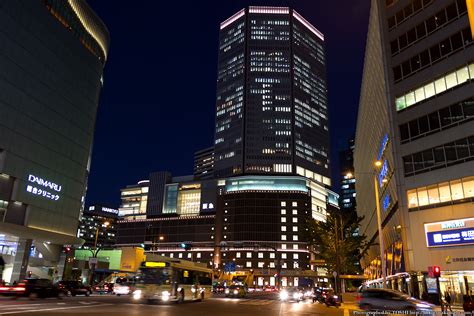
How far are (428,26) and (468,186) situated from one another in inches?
707

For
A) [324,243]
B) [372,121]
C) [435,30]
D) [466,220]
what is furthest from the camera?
[372,121]

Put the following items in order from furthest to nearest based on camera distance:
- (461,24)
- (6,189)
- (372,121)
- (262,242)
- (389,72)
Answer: (262,242)
(372,121)
(6,189)
(389,72)
(461,24)

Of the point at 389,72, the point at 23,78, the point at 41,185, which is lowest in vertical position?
the point at 41,185

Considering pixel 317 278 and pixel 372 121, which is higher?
pixel 372 121

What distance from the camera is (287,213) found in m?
175

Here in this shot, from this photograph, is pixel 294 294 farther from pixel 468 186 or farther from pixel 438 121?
pixel 438 121

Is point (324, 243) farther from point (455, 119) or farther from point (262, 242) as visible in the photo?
point (262, 242)

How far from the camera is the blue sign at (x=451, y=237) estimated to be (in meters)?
36.5

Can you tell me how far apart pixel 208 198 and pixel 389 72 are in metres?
153

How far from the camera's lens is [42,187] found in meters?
64.8

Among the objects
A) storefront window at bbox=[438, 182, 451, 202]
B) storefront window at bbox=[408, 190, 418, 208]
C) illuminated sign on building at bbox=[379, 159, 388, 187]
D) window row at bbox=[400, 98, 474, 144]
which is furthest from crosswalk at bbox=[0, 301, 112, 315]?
illuminated sign on building at bbox=[379, 159, 388, 187]

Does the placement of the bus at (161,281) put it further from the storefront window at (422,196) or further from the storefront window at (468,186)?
the storefront window at (468,186)

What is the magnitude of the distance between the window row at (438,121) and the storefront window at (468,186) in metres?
5.44

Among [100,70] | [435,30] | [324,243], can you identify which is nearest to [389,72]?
[435,30]
